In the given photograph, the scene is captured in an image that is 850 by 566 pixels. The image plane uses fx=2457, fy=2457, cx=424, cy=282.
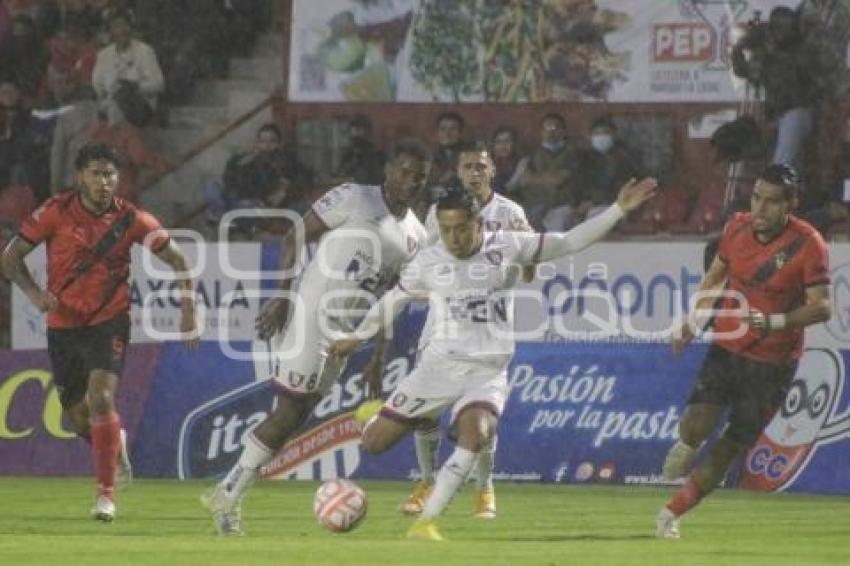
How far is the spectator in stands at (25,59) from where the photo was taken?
2712cm

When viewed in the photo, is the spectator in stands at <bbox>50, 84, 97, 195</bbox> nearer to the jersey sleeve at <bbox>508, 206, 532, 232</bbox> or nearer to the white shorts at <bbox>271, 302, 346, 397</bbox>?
the jersey sleeve at <bbox>508, 206, 532, 232</bbox>

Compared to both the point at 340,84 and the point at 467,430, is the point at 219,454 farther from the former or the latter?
the point at 467,430

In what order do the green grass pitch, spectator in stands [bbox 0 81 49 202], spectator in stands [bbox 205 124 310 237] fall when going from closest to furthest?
the green grass pitch < spectator in stands [bbox 205 124 310 237] < spectator in stands [bbox 0 81 49 202]

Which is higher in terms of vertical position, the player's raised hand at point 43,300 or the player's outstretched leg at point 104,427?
the player's raised hand at point 43,300

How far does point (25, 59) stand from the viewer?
89.1ft

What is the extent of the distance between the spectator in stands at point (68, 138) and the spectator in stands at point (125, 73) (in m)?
0.23

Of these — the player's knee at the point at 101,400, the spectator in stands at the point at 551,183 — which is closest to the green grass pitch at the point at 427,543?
the player's knee at the point at 101,400

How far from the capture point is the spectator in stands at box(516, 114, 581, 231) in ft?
77.4

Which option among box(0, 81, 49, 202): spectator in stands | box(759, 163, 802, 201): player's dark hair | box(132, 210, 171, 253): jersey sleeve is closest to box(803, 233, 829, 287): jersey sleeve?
box(759, 163, 802, 201): player's dark hair

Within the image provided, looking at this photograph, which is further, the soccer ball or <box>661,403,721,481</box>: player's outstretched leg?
<box>661,403,721,481</box>: player's outstretched leg

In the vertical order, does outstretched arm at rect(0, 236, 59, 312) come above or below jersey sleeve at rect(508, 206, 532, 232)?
below

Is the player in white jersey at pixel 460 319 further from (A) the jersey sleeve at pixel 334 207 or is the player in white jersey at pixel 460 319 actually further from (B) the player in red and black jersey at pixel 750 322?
(A) the jersey sleeve at pixel 334 207

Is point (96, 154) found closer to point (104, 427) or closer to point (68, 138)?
point (104, 427)

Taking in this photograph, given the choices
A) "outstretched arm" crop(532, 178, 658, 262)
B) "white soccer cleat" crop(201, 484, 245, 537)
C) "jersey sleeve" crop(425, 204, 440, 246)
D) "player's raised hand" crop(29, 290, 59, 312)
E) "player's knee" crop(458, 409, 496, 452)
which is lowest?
"white soccer cleat" crop(201, 484, 245, 537)
